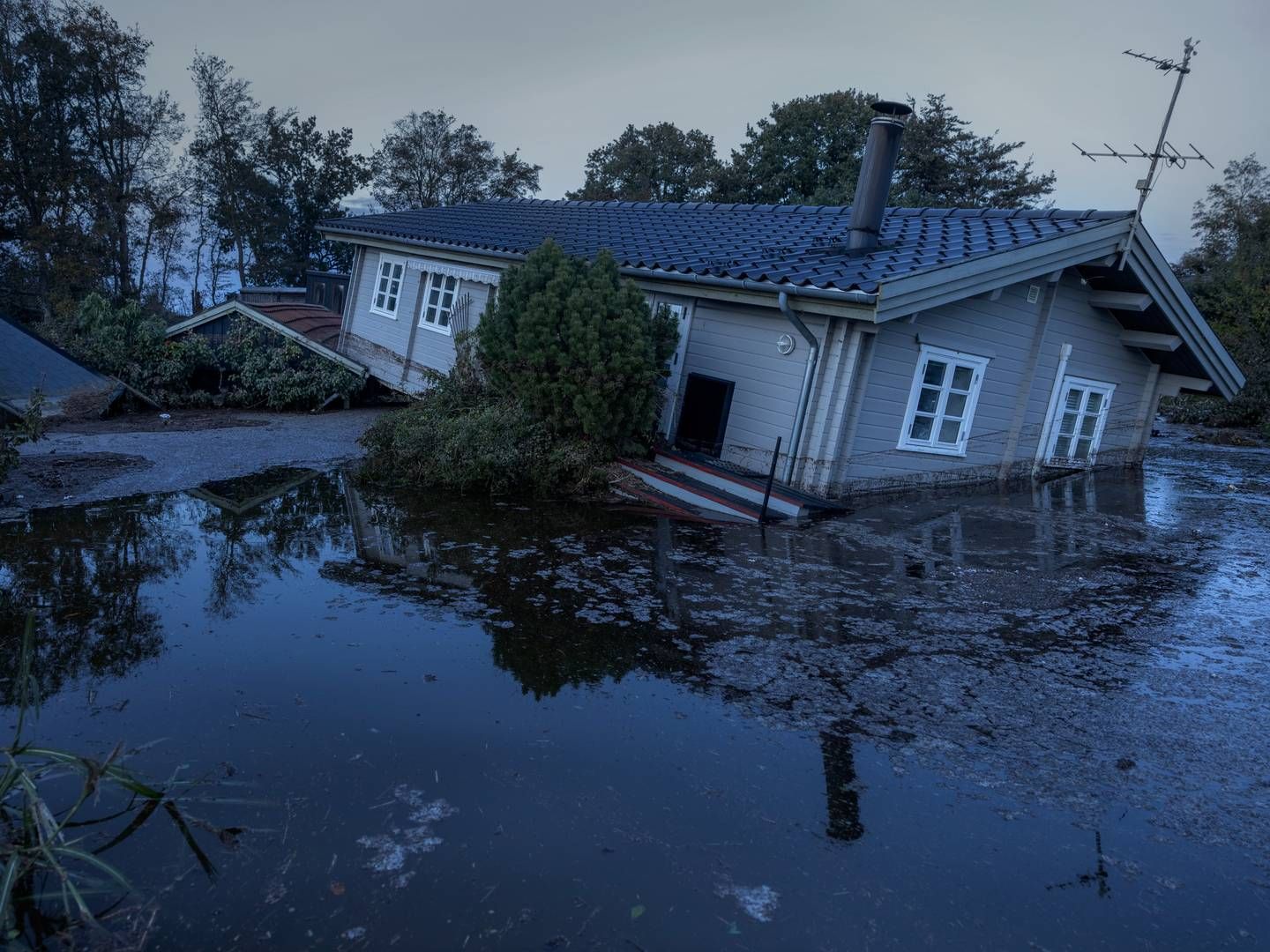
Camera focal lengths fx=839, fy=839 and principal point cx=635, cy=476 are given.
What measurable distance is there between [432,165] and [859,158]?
821 inches

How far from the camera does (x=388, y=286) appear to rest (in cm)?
1777

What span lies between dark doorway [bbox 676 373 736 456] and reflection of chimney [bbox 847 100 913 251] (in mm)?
2543

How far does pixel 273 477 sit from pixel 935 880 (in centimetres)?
938

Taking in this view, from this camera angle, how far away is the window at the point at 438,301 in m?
15.8

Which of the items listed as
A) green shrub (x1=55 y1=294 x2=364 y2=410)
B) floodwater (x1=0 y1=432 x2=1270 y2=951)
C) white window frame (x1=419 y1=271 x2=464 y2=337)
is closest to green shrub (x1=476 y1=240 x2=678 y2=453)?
floodwater (x1=0 y1=432 x2=1270 y2=951)

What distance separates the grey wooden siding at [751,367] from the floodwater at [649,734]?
2679 mm

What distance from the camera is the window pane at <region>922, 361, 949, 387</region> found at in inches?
425

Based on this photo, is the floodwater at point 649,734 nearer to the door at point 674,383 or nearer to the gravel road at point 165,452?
the gravel road at point 165,452

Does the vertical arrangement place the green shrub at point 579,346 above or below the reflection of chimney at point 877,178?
below

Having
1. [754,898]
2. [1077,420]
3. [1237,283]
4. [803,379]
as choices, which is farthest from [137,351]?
[1237,283]

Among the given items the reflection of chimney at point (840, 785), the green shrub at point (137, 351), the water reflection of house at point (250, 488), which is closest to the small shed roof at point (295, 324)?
the green shrub at point (137, 351)

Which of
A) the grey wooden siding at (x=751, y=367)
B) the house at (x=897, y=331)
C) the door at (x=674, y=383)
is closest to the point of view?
the house at (x=897, y=331)

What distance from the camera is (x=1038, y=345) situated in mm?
12062

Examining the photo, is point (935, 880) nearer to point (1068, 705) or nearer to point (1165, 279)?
point (1068, 705)
